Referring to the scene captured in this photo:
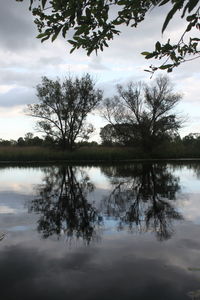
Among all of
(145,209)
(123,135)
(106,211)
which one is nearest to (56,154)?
(123,135)

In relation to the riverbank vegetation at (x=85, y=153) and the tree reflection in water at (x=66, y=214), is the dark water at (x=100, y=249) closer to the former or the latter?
the tree reflection in water at (x=66, y=214)

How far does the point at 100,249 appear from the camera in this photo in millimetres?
5020

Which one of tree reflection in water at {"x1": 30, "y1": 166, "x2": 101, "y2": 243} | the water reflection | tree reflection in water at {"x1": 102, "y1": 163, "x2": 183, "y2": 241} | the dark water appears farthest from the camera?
tree reflection in water at {"x1": 102, "y1": 163, "x2": 183, "y2": 241}

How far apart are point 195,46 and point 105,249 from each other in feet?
11.2

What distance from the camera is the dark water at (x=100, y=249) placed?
3.62m

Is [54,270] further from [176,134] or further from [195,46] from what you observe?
[176,134]

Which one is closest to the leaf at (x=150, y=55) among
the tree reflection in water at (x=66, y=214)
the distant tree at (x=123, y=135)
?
the tree reflection in water at (x=66, y=214)

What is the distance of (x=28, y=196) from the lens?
10.7 m

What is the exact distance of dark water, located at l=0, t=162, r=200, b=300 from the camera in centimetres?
362

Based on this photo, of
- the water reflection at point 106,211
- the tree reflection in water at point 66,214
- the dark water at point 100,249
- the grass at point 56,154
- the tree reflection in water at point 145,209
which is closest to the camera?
the dark water at point 100,249

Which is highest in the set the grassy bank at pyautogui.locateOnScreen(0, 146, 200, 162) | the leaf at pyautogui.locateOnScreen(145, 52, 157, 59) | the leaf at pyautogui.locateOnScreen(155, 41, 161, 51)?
the leaf at pyautogui.locateOnScreen(155, 41, 161, 51)

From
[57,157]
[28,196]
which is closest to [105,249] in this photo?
[28,196]

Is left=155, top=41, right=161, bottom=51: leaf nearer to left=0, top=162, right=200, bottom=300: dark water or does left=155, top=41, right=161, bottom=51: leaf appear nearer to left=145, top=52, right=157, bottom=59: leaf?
left=145, top=52, right=157, bottom=59: leaf

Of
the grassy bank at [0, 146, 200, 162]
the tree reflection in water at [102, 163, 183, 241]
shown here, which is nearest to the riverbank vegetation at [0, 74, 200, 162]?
the grassy bank at [0, 146, 200, 162]
